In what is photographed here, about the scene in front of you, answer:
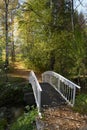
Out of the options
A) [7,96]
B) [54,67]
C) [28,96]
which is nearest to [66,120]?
[28,96]

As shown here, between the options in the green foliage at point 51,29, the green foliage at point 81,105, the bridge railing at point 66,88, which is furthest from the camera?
the green foliage at point 51,29

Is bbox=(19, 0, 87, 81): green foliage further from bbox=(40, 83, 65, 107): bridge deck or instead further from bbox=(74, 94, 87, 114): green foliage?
bbox=(74, 94, 87, 114): green foliage

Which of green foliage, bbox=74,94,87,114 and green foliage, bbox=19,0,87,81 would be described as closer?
green foliage, bbox=74,94,87,114

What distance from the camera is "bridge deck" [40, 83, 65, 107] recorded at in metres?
8.96

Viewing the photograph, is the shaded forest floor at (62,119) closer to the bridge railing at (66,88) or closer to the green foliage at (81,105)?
the green foliage at (81,105)

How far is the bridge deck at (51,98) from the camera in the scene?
8963 millimetres

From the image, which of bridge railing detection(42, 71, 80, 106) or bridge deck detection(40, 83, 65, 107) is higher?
bridge railing detection(42, 71, 80, 106)

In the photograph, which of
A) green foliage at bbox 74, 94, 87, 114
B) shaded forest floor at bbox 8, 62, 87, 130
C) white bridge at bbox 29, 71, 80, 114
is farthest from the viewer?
white bridge at bbox 29, 71, 80, 114

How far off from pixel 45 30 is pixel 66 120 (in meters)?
9.98

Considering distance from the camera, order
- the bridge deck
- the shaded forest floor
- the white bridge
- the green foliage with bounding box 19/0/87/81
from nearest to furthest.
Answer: the shaded forest floor < the white bridge < the bridge deck < the green foliage with bounding box 19/0/87/81

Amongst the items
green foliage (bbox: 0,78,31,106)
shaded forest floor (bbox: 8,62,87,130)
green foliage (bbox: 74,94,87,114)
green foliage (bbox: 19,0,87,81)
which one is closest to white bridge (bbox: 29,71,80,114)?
green foliage (bbox: 74,94,87,114)

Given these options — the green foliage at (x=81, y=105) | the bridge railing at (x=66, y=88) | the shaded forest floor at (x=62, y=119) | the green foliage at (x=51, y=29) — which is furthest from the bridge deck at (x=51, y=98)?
the green foliage at (x=51, y=29)

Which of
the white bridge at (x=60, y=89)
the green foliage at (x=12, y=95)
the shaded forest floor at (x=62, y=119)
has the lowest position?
the green foliage at (x=12, y=95)

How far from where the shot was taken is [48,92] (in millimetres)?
10523
